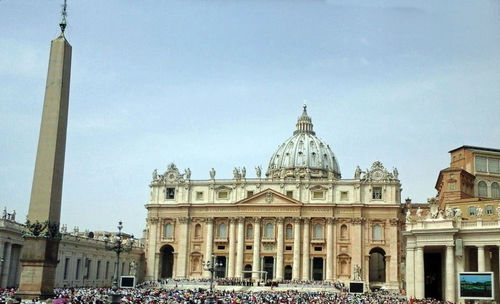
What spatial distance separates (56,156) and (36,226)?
3.12m

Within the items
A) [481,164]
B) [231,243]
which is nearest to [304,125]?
[231,243]

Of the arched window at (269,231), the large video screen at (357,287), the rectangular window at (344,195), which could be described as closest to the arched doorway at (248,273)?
the arched window at (269,231)

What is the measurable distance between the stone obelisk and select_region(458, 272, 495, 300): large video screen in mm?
27198

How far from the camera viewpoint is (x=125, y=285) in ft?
196

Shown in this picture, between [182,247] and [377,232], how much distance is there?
25.7 meters

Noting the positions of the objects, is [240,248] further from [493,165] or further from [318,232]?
[493,165]

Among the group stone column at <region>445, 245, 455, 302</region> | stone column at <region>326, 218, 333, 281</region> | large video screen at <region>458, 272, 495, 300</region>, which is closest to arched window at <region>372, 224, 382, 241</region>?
stone column at <region>326, 218, 333, 281</region>

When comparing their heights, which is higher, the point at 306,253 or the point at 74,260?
the point at 306,253

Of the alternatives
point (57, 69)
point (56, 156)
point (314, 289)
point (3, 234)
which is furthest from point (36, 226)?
point (314, 289)

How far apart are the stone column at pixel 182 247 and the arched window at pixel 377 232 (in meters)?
24.6

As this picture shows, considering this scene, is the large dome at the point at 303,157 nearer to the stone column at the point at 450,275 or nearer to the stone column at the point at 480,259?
the stone column at the point at 450,275

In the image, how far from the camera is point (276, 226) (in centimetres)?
8519

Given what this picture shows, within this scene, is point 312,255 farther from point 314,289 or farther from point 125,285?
point 125,285

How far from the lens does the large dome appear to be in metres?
115
